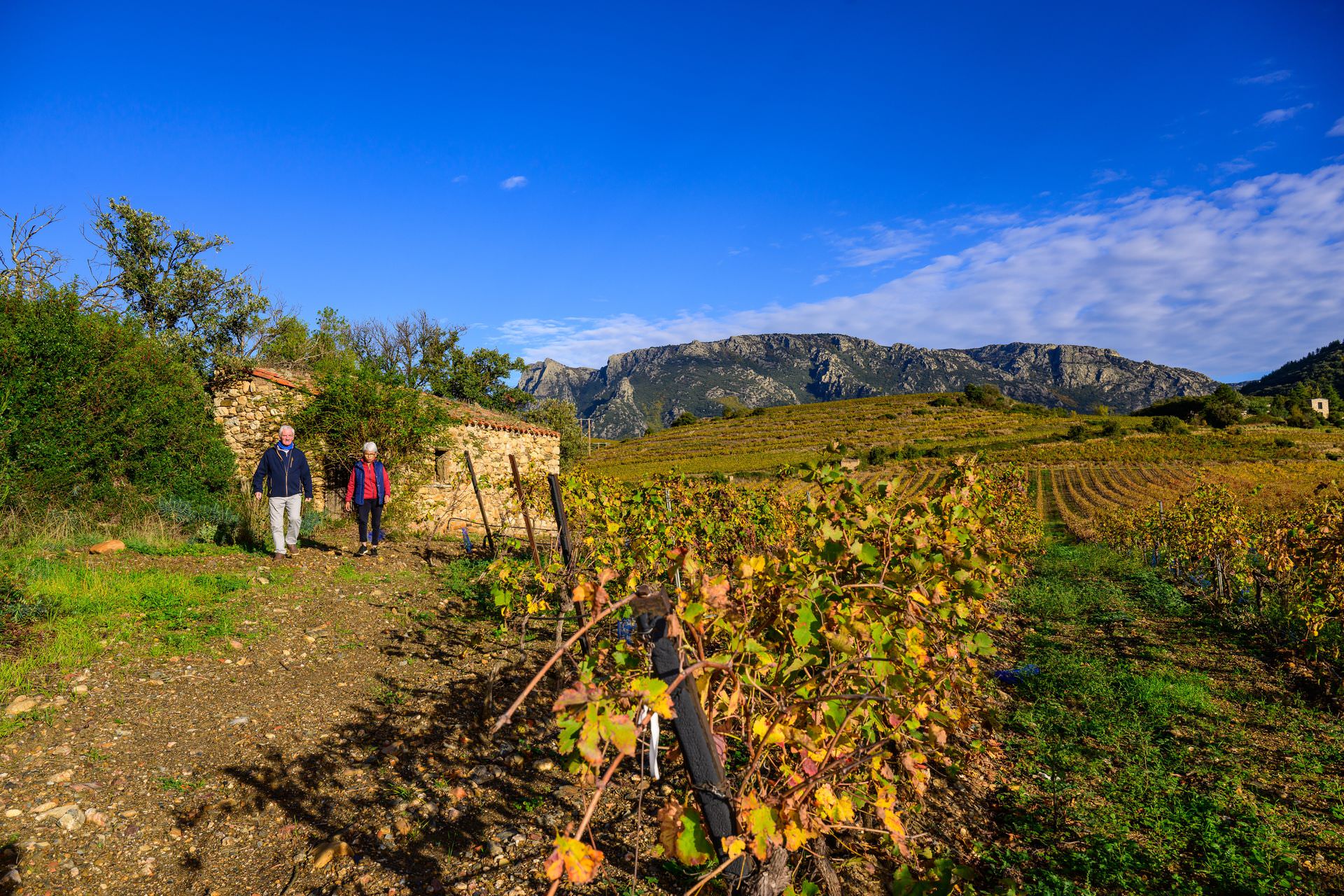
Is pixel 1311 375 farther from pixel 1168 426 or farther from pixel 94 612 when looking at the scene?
pixel 94 612

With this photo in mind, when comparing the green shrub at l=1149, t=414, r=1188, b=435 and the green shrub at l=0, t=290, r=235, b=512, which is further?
the green shrub at l=1149, t=414, r=1188, b=435

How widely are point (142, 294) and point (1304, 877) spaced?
29.1 m

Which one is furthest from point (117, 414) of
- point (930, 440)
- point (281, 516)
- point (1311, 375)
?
point (1311, 375)

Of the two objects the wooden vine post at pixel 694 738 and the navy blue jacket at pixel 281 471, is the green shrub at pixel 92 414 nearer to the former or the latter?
the navy blue jacket at pixel 281 471

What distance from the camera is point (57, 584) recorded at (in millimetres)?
5270

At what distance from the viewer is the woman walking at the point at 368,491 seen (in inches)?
316

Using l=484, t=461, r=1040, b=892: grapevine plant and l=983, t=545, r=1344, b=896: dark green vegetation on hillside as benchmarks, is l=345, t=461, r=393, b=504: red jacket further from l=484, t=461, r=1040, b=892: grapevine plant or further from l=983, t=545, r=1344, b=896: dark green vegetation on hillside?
l=983, t=545, r=1344, b=896: dark green vegetation on hillside

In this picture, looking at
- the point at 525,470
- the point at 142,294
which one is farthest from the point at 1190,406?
the point at 142,294

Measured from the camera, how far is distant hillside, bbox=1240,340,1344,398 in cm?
7750

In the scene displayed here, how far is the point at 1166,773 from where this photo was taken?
3.84 meters

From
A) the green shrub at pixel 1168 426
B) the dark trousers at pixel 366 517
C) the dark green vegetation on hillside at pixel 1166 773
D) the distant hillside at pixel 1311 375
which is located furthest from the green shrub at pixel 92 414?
the distant hillside at pixel 1311 375

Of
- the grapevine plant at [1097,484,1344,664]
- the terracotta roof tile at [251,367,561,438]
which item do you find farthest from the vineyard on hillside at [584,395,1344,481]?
the grapevine plant at [1097,484,1344,664]

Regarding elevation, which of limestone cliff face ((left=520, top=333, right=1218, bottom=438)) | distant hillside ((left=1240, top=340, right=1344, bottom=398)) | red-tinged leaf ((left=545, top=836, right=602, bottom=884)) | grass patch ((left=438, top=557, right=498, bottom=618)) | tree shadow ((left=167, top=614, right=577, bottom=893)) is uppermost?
limestone cliff face ((left=520, top=333, right=1218, bottom=438))

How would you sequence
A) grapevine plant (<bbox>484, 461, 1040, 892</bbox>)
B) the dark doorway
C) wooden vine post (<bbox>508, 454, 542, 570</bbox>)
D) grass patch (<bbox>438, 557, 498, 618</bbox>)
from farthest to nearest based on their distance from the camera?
the dark doorway → grass patch (<bbox>438, 557, 498, 618</bbox>) → wooden vine post (<bbox>508, 454, 542, 570</bbox>) → grapevine plant (<bbox>484, 461, 1040, 892</bbox>)
